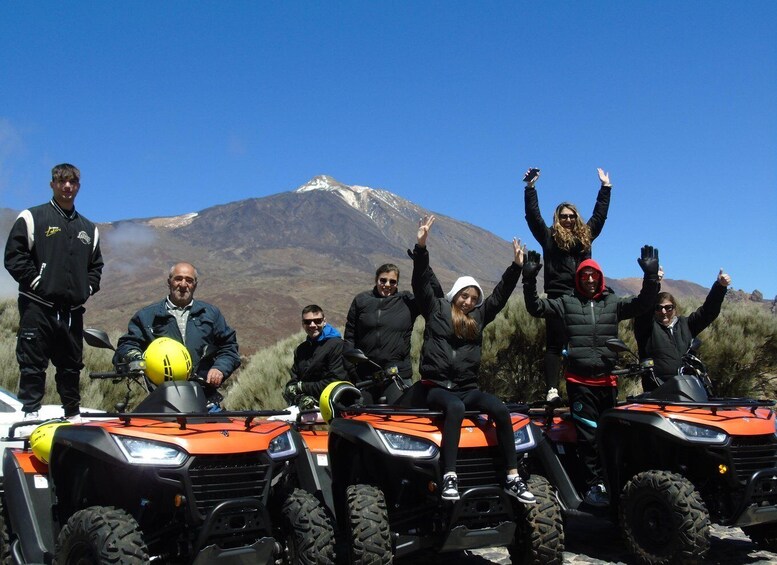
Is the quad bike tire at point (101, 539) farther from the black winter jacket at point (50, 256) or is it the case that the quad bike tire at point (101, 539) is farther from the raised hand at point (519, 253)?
the raised hand at point (519, 253)

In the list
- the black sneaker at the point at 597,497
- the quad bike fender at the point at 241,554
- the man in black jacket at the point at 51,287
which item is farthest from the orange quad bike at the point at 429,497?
the man in black jacket at the point at 51,287

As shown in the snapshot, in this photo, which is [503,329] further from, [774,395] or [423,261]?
[423,261]

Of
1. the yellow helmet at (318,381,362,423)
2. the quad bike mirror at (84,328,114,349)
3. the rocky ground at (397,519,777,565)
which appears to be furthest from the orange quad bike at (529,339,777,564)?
the quad bike mirror at (84,328,114,349)

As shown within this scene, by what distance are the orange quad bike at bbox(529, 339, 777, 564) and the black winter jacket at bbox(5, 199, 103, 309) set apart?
12.1 feet

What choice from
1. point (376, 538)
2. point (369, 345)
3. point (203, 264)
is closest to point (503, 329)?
point (369, 345)

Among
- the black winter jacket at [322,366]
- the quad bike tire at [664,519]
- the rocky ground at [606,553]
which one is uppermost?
the black winter jacket at [322,366]

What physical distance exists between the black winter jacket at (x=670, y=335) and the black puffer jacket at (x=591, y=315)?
2.27 ft

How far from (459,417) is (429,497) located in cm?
A: 52

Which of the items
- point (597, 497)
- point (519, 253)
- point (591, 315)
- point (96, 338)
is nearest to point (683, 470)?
point (597, 497)

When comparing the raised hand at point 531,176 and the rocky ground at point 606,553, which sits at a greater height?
the raised hand at point 531,176

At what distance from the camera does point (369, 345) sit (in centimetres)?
732

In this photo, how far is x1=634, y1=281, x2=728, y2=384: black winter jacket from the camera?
289 inches

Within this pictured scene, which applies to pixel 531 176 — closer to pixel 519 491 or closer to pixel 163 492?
pixel 519 491

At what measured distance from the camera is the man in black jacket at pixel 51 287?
6.38 m
